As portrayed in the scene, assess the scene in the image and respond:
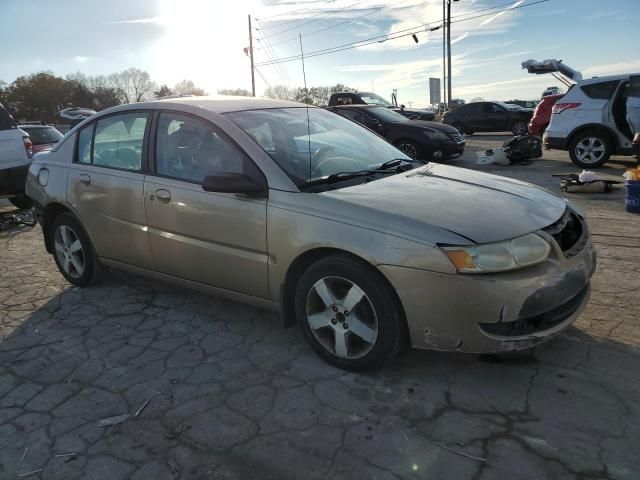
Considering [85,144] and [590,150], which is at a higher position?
[85,144]

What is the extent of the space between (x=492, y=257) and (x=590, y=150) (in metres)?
9.22

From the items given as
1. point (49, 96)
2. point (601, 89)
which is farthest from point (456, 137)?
point (49, 96)

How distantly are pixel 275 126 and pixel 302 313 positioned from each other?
1.36 metres

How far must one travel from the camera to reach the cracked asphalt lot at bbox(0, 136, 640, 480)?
2.27m

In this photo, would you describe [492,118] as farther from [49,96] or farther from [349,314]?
[49,96]

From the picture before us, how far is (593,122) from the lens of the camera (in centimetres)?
1002

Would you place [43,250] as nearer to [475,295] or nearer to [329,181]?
[329,181]

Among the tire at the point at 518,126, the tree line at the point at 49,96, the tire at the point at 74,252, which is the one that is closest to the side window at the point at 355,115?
the tire at the point at 74,252

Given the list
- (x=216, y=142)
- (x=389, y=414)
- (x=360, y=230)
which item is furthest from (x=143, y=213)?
(x=389, y=414)

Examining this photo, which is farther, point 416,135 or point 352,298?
point 416,135

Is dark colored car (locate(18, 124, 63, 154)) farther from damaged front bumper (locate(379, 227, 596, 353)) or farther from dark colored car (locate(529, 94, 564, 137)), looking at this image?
dark colored car (locate(529, 94, 564, 137))

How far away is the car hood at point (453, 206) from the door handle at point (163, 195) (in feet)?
3.91

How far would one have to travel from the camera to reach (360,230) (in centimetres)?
276

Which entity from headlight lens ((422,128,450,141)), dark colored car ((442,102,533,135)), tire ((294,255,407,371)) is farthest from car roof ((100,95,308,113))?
dark colored car ((442,102,533,135))
